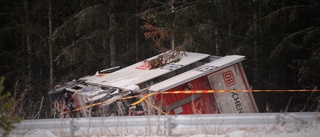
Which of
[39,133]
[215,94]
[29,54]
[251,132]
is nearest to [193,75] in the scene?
[215,94]

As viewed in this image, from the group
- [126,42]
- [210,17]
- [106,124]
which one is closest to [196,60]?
[210,17]

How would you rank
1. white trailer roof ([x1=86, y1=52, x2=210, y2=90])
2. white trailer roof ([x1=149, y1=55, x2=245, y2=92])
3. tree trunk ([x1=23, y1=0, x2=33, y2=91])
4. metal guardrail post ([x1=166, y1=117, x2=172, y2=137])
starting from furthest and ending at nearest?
tree trunk ([x1=23, y1=0, x2=33, y2=91]), white trailer roof ([x1=86, y1=52, x2=210, y2=90]), white trailer roof ([x1=149, y1=55, x2=245, y2=92]), metal guardrail post ([x1=166, y1=117, x2=172, y2=137])

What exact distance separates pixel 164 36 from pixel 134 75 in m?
2.56

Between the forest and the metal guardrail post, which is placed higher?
the forest

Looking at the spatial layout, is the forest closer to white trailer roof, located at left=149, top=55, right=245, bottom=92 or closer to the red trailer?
white trailer roof, located at left=149, top=55, right=245, bottom=92

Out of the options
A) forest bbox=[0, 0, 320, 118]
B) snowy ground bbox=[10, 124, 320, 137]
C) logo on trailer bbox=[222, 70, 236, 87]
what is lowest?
snowy ground bbox=[10, 124, 320, 137]

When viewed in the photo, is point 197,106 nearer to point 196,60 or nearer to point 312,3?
point 196,60

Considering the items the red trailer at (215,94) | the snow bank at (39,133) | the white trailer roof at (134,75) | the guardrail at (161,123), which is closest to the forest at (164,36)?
the white trailer roof at (134,75)

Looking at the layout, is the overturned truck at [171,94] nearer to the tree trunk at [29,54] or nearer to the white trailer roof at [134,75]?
the white trailer roof at [134,75]

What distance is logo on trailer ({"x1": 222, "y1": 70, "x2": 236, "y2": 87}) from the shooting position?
859cm

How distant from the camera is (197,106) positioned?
27.8 feet

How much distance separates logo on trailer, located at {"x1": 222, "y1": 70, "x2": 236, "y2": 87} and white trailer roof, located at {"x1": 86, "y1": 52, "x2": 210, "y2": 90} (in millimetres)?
1205

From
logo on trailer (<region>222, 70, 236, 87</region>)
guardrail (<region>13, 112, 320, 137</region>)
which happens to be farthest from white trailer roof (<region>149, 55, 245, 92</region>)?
guardrail (<region>13, 112, 320, 137</region>)

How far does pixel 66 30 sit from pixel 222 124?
9.31 m
